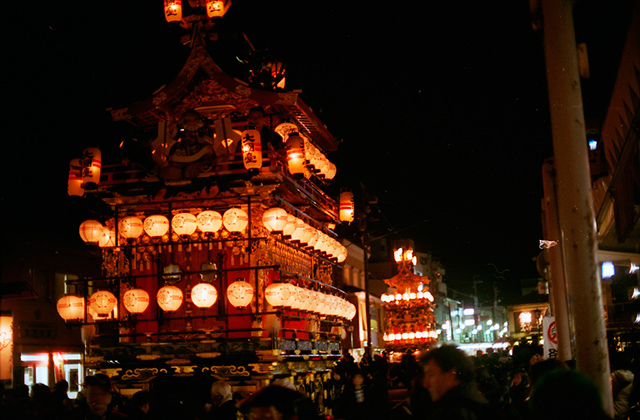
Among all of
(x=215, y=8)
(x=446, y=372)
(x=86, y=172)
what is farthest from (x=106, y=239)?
(x=446, y=372)

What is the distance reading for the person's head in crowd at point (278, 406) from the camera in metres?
4.36

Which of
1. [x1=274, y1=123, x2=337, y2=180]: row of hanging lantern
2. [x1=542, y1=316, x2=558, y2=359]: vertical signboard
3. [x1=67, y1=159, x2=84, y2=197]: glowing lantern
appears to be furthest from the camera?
[x1=542, y1=316, x2=558, y2=359]: vertical signboard

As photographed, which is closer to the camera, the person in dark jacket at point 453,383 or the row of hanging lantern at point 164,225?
the person in dark jacket at point 453,383

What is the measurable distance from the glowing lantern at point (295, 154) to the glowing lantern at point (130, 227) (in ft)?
13.1

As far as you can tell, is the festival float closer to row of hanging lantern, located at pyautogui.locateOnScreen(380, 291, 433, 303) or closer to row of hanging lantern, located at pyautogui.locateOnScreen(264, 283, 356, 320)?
row of hanging lantern, located at pyautogui.locateOnScreen(264, 283, 356, 320)

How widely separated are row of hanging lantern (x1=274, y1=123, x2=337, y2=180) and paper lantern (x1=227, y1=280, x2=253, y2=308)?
3117 mm

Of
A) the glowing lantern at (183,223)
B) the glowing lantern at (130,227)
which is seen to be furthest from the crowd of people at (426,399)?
the glowing lantern at (183,223)

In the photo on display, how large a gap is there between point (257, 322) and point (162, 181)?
4.30 m

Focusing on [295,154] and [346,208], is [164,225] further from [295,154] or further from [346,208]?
[346,208]

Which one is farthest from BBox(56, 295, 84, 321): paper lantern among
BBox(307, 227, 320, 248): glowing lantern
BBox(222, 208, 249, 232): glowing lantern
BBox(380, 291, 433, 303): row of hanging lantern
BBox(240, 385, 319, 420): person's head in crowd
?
BBox(380, 291, 433, 303): row of hanging lantern

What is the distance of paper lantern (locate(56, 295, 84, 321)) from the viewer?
16.1 meters

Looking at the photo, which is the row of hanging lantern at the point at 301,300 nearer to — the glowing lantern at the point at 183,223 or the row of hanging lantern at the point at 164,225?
the row of hanging lantern at the point at 164,225

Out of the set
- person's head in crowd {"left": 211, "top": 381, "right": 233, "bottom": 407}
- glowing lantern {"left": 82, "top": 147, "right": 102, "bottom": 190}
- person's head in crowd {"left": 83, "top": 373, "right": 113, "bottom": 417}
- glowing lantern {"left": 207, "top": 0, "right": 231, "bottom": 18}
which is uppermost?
glowing lantern {"left": 207, "top": 0, "right": 231, "bottom": 18}

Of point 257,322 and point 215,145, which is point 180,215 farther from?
point 257,322
